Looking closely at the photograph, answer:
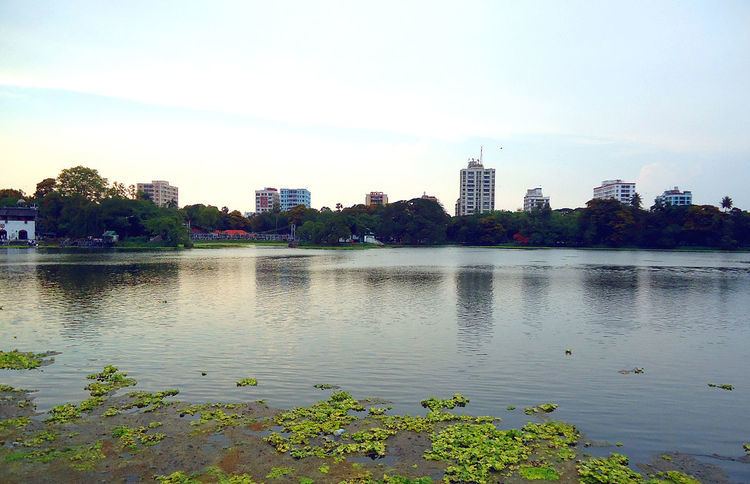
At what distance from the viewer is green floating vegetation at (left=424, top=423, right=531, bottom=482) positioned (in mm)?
8773

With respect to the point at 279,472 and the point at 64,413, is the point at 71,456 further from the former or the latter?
the point at 279,472

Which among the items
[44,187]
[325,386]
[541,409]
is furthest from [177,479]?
[44,187]

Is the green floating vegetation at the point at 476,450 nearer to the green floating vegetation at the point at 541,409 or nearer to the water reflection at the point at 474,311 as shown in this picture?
the green floating vegetation at the point at 541,409

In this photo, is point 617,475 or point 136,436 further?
point 136,436

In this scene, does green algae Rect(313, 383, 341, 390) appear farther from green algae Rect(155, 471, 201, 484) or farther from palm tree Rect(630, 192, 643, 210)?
palm tree Rect(630, 192, 643, 210)

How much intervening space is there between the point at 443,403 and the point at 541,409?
92.8 inches

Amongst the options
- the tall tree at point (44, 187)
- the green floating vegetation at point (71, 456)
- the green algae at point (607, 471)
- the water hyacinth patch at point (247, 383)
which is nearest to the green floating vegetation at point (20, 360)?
the water hyacinth patch at point (247, 383)

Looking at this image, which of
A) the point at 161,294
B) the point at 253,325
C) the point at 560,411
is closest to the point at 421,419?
the point at 560,411

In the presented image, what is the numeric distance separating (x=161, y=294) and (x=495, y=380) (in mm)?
24224

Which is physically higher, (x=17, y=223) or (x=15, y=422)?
(x=17, y=223)

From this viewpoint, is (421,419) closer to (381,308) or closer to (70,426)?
(70,426)

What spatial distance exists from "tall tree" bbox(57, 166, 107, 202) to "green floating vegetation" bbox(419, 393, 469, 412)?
414ft

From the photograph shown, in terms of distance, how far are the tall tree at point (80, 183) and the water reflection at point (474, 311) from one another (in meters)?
107

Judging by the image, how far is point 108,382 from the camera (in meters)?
13.8
